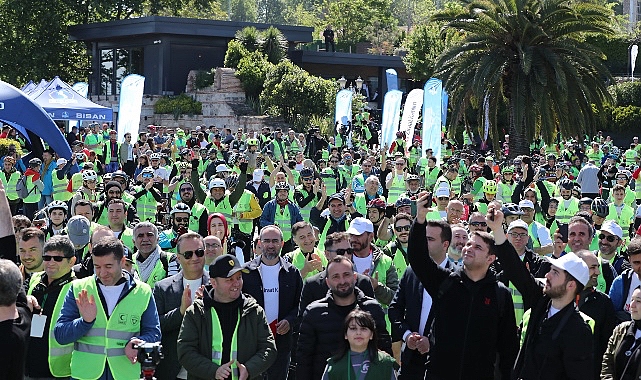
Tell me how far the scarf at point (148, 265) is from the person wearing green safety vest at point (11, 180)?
10.1m

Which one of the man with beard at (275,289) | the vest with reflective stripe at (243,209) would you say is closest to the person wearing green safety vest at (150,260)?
the man with beard at (275,289)

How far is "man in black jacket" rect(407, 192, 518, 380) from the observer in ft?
22.9

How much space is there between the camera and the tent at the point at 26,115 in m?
12.5

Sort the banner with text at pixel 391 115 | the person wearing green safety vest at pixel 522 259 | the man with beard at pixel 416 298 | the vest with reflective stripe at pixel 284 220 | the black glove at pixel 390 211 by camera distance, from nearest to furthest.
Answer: the man with beard at pixel 416 298, the person wearing green safety vest at pixel 522 259, the black glove at pixel 390 211, the vest with reflective stripe at pixel 284 220, the banner with text at pixel 391 115

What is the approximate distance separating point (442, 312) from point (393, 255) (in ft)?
9.59

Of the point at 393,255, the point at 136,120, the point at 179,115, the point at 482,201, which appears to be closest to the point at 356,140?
the point at 136,120

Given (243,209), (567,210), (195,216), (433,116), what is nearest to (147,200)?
(243,209)

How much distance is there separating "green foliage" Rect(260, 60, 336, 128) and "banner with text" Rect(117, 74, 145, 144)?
51.1 ft

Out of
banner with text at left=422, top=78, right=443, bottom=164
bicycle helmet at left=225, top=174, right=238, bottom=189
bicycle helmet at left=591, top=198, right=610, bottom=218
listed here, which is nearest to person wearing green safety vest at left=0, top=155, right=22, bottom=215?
bicycle helmet at left=225, top=174, right=238, bottom=189

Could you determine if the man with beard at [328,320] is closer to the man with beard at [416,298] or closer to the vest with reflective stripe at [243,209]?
the man with beard at [416,298]

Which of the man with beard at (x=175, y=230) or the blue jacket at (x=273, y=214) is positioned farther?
the blue jacket at (x=273, y=214)

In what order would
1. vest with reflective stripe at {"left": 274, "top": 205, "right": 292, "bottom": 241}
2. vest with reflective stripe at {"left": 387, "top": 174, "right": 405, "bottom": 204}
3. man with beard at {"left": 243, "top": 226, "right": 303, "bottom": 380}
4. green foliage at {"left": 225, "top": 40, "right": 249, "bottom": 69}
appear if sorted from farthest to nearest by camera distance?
green foliage at {"left": 225, "top": 40, "right": 249, "bottom": 69} < vest with reflective stripe at {"left": 387, "top": 174, "right": 405, "bottom": 204} < vest with reflective stripe at {"left": 274, "top": 205, "right": 292, "bottom": 241} < man with beard at {"left": 243, "top": 226, "right": 303, "bottom": 380}

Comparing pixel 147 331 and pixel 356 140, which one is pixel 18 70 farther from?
pixel 147 331

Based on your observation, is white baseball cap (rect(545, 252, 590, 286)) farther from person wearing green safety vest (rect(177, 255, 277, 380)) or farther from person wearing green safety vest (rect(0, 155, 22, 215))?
person wearing green safety vest (rect(0, 155, 22, 215))
